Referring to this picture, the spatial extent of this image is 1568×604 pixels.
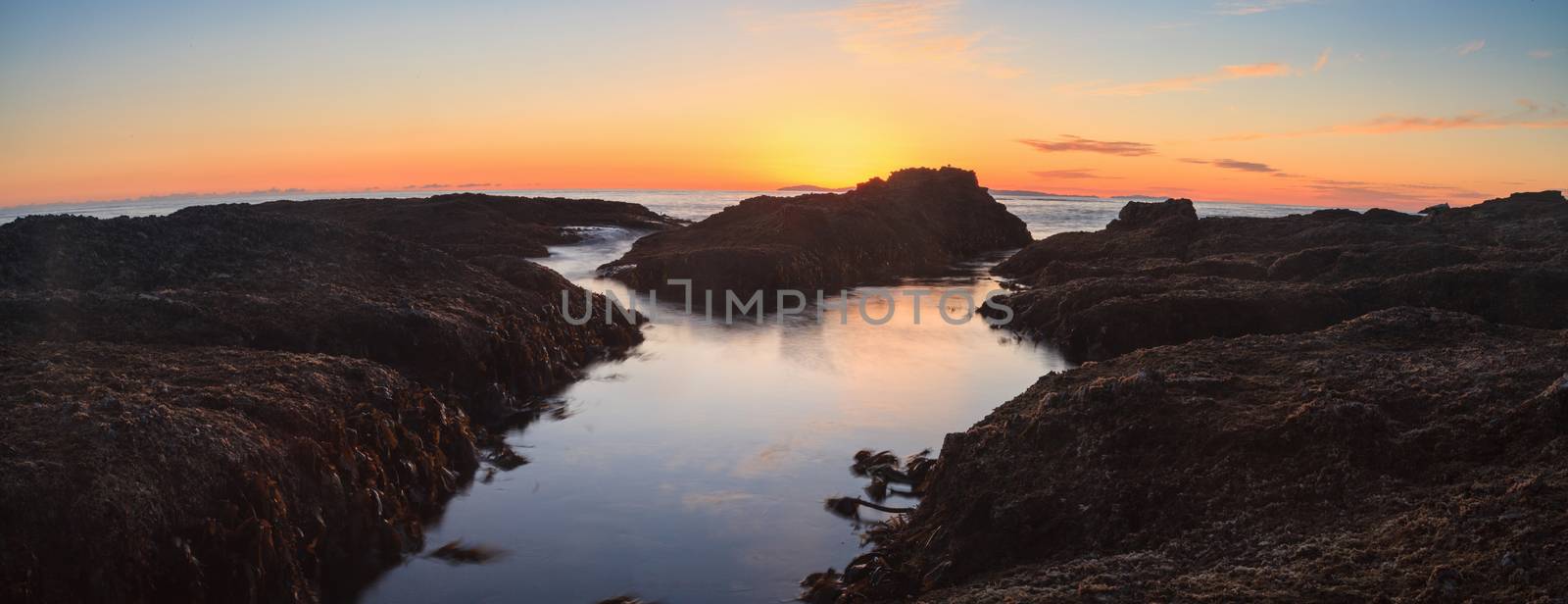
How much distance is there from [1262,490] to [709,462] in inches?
406

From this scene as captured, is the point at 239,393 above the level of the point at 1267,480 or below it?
above

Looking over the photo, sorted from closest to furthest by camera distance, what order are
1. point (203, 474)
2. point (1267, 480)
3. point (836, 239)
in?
point (1267, 480)
point (203, 474)
point (836, 239)

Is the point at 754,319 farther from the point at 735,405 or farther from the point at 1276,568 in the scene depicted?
the point at 1276,568

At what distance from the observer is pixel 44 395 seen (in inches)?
473

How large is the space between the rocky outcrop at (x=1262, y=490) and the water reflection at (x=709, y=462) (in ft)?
6.51

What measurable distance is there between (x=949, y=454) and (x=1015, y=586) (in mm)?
4865

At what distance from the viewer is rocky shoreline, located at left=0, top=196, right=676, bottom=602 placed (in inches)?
390

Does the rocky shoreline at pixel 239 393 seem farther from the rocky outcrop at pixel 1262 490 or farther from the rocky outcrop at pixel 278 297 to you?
the rocky outcrop at pixel 1262 490

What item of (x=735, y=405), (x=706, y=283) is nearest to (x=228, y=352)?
(x=735, y=405)

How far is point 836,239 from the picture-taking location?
5453 cm

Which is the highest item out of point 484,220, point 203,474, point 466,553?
point 484,220

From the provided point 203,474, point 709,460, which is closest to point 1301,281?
point 709,460

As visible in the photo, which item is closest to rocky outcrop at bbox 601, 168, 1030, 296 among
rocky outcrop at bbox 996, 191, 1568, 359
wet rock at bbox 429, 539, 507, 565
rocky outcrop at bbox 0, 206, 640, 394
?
rocky outcrop at bbox 996, 191, 1568, 359

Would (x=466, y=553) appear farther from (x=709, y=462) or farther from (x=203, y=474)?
(x=709, y=462)
